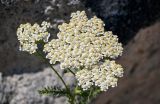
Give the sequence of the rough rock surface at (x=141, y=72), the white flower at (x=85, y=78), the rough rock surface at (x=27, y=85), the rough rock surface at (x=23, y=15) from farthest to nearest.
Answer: the rough rock surface at (x=141, y=72), the rough rock surface at (x=27, y=85), the rough rock surface at (x=23, y=15), the white flower at (x=85, y=78)

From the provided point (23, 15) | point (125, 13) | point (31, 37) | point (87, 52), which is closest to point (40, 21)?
point (23, 15)

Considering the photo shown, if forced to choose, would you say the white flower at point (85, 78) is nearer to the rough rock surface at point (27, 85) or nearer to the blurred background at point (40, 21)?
the blurred background at point (40, 21)

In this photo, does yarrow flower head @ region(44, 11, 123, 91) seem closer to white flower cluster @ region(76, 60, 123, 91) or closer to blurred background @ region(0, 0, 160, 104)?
white flower cluster @ region(76, 60, 123, 91)

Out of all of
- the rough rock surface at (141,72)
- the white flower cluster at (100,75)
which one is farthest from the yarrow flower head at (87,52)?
the rough rock surface at (141,72)

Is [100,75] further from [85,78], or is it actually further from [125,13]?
[125,13]

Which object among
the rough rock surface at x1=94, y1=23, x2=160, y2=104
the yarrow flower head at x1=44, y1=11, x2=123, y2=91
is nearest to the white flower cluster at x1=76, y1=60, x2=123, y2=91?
the yarrow flower head at x1=44, y1=11, x2=123, y2=91

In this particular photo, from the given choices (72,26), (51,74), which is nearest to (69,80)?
(51,74)
